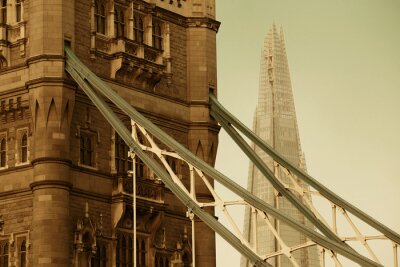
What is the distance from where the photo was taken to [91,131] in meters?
64.4

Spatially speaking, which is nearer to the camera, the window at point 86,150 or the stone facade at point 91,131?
the stone facade at point 91,131

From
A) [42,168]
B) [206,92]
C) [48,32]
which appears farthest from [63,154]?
[206,92]

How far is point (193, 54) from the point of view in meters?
69.9

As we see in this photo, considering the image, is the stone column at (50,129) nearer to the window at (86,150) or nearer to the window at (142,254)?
the window at (86,150)

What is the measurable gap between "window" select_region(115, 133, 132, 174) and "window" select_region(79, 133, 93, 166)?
4.83ft

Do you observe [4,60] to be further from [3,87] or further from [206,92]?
[206,92]

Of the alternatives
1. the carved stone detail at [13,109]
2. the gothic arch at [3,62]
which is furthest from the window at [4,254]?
the gothic arch at [3,62]

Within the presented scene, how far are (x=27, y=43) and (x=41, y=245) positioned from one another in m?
A: 8.73

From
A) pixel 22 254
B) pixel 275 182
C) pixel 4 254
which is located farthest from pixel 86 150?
pixel 275 182

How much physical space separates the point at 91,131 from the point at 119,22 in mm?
5503

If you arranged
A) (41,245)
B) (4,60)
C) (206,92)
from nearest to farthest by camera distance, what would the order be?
(41,245) < (4,60) < (206,92)

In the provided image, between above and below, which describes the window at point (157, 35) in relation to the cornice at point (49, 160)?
above

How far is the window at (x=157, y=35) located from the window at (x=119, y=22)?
1881 millimetres

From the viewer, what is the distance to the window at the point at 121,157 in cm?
6531
